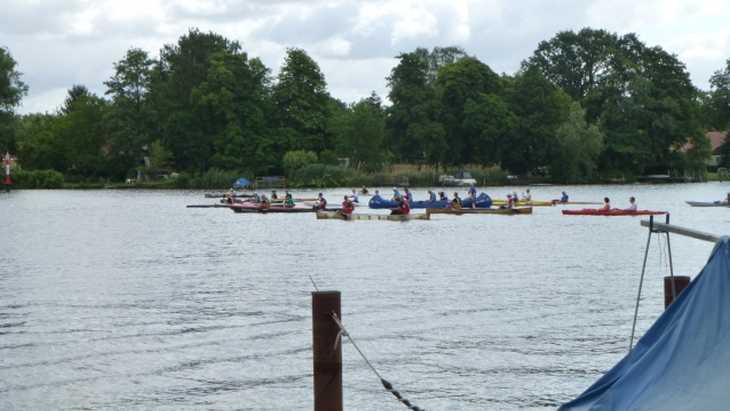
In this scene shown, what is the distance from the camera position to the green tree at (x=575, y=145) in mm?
115750

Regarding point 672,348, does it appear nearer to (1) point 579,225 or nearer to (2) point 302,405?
(2) point 302,405

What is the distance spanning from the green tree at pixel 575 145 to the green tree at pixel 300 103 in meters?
29.3

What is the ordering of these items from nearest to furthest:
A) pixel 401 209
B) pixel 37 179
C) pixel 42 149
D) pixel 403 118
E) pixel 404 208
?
pixel 401 209, pixel 404 208, pixel 403 118, pixel 37 179, pixel 42 149

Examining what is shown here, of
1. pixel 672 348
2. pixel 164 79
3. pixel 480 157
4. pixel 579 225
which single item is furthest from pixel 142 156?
pixel 672 348

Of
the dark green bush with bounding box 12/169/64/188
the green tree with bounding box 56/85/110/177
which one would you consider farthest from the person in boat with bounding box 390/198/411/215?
the dark green bush with bounding box 12/169/64/188

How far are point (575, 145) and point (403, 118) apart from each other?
20.3m

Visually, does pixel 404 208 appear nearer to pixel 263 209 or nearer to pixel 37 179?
pixel 263 209

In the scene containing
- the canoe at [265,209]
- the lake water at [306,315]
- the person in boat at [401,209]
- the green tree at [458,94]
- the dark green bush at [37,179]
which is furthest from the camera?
the dark green bush at [37,179]

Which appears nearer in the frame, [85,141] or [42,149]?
[85,141]

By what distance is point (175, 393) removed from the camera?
55.0ft

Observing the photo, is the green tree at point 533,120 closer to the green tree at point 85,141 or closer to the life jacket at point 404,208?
the green tree at point 85,141

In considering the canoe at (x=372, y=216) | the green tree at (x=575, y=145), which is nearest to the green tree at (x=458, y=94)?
the green tree at (x=575, y=145)

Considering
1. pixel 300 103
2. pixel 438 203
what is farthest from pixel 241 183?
pixel 438 203

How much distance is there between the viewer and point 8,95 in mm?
109875
